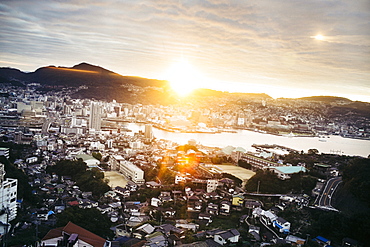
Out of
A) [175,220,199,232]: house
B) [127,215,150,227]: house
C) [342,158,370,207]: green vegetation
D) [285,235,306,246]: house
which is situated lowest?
[127,215,150,227]: house

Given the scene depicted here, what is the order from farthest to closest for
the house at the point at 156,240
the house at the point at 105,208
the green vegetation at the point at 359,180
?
the green vegetation at the point at 359,180, the house at the point at 105,208, the house at the point at 156,240

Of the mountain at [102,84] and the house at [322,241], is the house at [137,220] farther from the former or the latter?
the mountain at [102,84]

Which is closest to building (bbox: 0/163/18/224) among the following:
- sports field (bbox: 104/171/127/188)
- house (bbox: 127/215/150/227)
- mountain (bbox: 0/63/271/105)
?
house (bbox: 127/215/150/227)

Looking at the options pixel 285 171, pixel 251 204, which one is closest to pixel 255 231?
pixel 251 204

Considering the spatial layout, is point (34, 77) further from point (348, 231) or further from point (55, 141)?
point (348, 231)

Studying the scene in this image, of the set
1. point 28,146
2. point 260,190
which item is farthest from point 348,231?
point 28,146

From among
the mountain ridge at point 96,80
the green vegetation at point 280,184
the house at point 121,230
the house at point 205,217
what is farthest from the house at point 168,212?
the mountain ridge at point 96,80

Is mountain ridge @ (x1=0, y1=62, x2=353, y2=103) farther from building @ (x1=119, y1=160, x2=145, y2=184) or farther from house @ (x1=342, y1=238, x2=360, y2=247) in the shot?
house @ (x1=342, y1=238, x2=360, y2=247)
